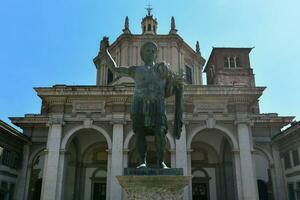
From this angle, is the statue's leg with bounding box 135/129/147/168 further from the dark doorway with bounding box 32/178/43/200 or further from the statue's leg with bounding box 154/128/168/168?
the dark doorway with bounding box 32/178/43/200

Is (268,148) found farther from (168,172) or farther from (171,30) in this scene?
(168,172)

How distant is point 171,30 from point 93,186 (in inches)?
573

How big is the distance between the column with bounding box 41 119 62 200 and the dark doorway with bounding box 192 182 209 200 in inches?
396

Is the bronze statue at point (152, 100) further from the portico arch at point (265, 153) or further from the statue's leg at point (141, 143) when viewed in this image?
the portico arch at point (265, 153)

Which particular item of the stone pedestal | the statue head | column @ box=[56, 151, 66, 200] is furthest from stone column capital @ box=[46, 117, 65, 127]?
the stone pedestal

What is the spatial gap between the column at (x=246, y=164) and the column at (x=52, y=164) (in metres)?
10.7

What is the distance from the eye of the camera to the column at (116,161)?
61.9 feet

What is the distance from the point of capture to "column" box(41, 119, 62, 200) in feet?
62.3

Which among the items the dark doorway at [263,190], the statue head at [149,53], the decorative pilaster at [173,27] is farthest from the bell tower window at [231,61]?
the statue head at [149,53]

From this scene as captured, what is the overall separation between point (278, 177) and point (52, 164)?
1536 centimetres

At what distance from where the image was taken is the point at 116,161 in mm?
19547

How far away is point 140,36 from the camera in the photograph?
2905cm

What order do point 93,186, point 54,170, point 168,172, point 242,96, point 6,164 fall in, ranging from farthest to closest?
1. point 93,186
2. point 6,164
3. point 242,96
4. point 54,170
5. point 168,172

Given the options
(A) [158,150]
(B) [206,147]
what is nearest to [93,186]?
(B) [206,147]
